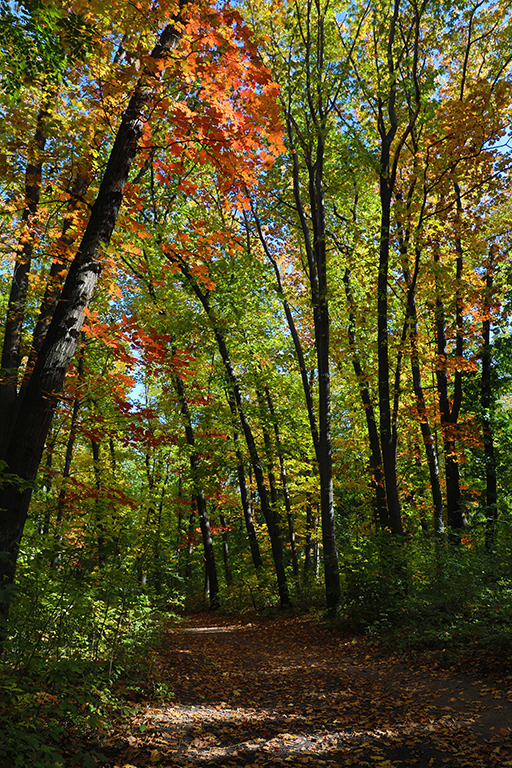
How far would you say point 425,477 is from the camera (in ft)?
49.6

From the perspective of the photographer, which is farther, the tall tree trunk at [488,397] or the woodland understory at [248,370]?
the tall tree trunk at [488,397]

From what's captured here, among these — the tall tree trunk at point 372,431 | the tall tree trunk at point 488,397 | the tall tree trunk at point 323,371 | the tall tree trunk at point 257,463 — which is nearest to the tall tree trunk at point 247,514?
the tall tree trunk at point 257,463

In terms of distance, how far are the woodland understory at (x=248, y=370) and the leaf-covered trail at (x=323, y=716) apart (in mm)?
36

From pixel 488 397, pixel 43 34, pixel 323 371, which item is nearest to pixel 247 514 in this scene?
pixel 323 371

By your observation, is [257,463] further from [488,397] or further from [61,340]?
[61,340]

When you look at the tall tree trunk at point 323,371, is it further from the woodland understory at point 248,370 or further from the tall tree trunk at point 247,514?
the tall tree trunk at point 247,514

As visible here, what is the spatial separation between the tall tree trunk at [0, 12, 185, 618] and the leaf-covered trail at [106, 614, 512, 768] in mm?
2046

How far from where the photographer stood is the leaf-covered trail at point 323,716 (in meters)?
3.52

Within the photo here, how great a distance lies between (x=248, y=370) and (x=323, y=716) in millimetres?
10059

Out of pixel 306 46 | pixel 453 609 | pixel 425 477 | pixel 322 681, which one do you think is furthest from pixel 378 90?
pixel 425 477

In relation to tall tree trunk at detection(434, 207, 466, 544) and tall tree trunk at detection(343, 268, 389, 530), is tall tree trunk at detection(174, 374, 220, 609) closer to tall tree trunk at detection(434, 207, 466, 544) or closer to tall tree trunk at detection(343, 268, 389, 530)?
tall tree trunk at detection(343, 268, 389, 530)

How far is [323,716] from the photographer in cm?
450

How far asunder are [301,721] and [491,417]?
11.5 m

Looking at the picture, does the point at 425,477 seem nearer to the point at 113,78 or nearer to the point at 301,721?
the point at 301,721
